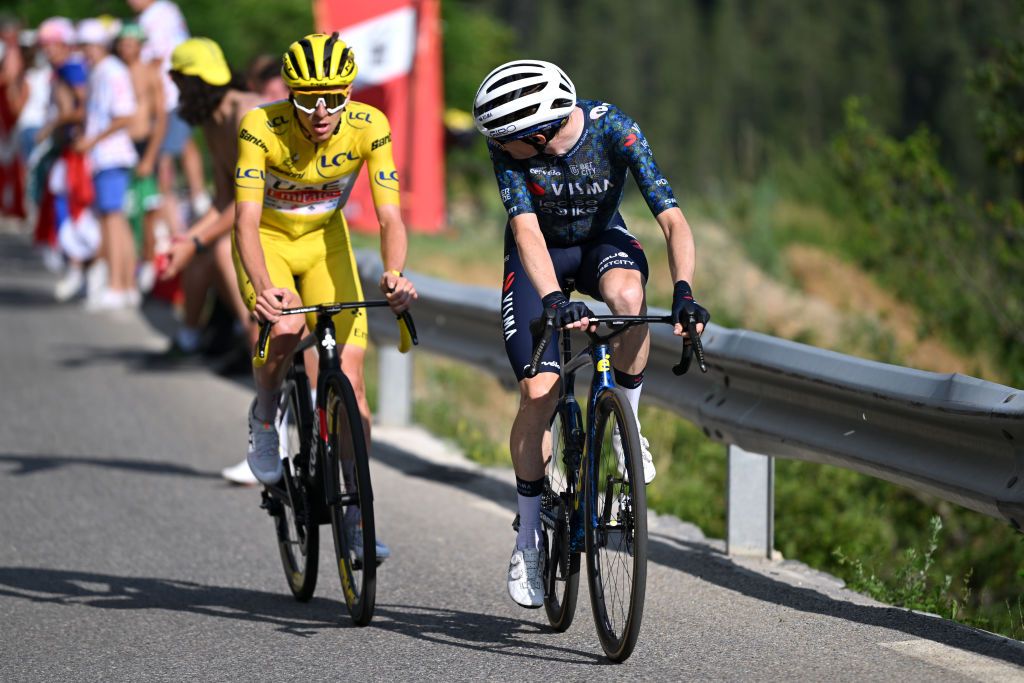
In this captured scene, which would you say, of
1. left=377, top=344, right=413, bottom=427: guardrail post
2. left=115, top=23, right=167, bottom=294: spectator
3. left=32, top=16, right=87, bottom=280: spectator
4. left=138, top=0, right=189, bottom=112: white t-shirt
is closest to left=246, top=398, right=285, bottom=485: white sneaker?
left=377, top=344, right=413, bottom=427: guardrail post

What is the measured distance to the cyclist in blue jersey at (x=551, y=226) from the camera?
5.60 metres

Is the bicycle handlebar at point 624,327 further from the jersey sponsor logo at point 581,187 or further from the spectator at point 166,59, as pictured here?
the spectator at point 166,59

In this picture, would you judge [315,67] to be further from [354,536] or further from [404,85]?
[404,85]

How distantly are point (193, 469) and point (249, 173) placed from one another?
3.25 m

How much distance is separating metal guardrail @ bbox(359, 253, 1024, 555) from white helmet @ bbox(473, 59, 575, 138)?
151 centimetres

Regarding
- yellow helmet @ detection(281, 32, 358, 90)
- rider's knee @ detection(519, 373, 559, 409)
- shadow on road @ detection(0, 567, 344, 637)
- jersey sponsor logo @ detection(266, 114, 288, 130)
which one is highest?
yellow helmet @ detection(281, 32, 358, 90)

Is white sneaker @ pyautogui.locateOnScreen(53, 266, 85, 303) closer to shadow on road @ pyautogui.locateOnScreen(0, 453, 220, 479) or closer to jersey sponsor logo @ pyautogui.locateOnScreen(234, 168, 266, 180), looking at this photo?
shadow on road @ pyautogui.locateOnScreen(0, 453, 220, 479)

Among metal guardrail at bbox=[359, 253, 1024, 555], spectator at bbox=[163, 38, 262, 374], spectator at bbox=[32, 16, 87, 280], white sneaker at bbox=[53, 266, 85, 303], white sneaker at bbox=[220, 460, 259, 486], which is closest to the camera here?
metal guardrail at bbox=[359, 253, 1024, 555]

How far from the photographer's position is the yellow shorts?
7.06 meters

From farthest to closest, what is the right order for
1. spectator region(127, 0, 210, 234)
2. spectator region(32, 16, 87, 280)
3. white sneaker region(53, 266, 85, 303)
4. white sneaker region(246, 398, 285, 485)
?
white sneaker region(53, 266, 85, 303), spectator region(32, 16, 87, 280), spectator region(127, 0, 210, 234), white sneaker region(246, 398, 285, 485)

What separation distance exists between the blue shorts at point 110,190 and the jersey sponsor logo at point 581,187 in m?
10.9

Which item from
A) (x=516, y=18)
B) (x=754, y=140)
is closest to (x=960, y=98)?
(x=516, y=18)

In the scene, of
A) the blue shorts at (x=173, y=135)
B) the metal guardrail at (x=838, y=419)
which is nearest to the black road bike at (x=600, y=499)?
the metal guardrail at (x=838, y=419)

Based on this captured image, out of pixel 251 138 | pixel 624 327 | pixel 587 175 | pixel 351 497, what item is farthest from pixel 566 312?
pixel 251 138
